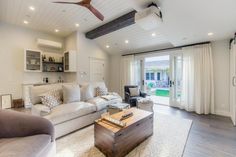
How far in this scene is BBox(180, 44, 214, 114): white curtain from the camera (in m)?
4.17

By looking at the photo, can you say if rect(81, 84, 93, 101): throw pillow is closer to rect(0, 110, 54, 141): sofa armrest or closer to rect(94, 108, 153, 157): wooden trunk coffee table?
rect(94, 108, 153, 157): wooden trunk coffee table

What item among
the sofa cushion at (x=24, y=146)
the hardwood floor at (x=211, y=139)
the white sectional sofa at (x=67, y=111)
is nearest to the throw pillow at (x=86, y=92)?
the white sectional sofa at (x=67, y=111)

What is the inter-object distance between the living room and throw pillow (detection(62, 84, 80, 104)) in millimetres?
27

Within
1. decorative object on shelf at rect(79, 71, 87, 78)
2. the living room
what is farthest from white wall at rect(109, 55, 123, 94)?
decorative object on shelf at rect(79, 71, 87, 78)

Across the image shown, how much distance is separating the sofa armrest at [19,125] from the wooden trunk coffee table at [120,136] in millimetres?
827

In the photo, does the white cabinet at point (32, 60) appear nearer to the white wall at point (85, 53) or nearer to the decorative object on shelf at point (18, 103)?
the decorative object on shelf at point (18, 103)

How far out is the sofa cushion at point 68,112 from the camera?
2.49 metres

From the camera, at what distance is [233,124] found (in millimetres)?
3291

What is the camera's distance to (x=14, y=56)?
4852 millimetres

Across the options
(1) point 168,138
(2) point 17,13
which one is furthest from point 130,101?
(2) point 17,13

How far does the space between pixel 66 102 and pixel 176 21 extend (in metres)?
3.49

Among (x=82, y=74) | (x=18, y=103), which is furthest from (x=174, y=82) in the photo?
(x=18, y=103)

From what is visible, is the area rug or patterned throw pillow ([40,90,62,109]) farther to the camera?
patterned throw pillow ([40,90,62,109])

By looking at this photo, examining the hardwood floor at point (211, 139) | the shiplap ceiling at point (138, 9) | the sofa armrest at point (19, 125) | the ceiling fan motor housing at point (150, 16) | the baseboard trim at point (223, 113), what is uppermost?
the shiplap ceiling at point (138, 9)
